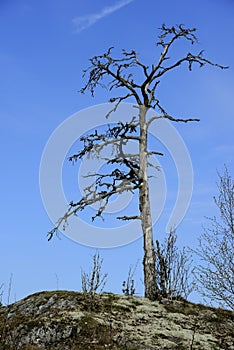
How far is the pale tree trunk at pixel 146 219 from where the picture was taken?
54.0 ft

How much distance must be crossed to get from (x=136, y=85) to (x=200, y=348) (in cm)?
1131

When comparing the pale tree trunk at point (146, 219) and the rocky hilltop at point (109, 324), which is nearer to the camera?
the rocky hilltop at point (109, 324)

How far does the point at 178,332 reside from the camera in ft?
39.1

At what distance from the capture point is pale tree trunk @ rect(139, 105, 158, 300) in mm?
16469

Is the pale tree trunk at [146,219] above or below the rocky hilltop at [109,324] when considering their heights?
above

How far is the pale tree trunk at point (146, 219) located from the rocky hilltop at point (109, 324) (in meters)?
1.39

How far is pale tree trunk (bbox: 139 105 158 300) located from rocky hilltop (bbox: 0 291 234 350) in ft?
4.55

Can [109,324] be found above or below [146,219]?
below

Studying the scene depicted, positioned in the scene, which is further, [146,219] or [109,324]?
[146,219]

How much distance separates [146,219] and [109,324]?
609cm

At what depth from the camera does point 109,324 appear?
11.8 m

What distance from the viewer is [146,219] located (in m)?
17.4

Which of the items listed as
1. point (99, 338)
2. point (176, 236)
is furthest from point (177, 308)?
point (99, 338)

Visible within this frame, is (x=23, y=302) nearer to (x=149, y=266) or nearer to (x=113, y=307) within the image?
(x=113, y=307)
